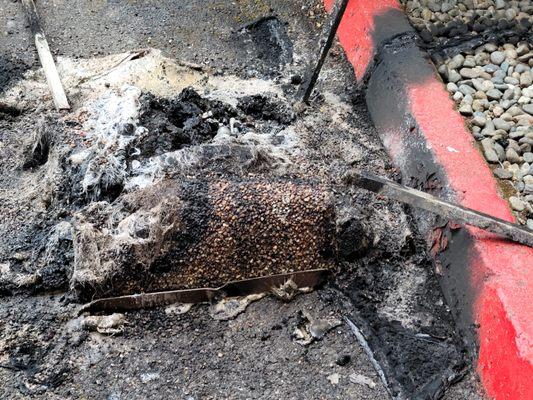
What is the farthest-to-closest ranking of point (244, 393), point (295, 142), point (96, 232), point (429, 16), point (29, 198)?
point (429, 16) < point (295, 142) < point (29, 198) < point (96, 232) < point (244, 393)

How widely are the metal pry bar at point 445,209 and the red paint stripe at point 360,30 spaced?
1.26 metres

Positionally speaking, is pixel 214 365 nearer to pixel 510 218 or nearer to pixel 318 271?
pixel 318 271

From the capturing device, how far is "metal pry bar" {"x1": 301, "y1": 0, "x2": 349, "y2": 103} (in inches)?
149

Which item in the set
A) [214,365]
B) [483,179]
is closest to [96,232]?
[214,365]

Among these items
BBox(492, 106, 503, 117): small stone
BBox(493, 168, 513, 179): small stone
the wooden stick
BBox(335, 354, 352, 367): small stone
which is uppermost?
the wooden stick

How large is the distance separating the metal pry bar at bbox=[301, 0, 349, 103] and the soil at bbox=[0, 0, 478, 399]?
13cm

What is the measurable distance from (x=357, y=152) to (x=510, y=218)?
0.99m

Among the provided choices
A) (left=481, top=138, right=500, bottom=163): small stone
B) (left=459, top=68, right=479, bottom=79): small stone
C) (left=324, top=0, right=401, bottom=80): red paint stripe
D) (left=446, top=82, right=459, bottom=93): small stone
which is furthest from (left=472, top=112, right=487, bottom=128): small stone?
(left=324, top=0, right=401, bottom=80): red paint stripe

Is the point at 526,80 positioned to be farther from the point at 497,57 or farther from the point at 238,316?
the point at 238,316

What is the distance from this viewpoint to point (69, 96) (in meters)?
3.88

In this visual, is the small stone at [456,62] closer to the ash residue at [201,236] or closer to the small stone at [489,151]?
the small stone at [489,151]

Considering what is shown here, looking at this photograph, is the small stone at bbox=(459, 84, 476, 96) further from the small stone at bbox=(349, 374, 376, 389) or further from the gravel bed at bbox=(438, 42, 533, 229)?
the small stone at bbox=(349, 374, 376, 389)

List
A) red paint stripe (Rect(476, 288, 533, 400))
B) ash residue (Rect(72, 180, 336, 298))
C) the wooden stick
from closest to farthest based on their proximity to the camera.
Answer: red paint stripe (Rect(476, 288, 533, 400)) → ash residue (Rect(72, 180, 336, 298)) → the wooden stick

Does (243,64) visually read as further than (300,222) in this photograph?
Yes
